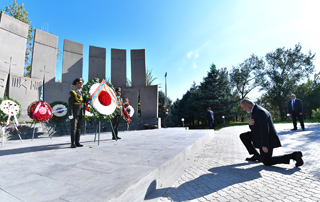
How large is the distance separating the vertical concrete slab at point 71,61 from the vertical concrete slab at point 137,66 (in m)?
4.09

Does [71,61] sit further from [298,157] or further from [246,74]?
[246,74]

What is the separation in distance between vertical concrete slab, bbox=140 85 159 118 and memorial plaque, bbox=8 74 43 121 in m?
7.24

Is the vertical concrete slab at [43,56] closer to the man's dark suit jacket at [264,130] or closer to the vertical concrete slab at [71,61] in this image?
the vertical concrete slab at [71,61]

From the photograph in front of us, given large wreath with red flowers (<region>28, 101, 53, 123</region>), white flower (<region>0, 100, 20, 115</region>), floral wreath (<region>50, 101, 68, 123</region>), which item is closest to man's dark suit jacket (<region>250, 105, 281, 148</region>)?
large wreath with red flowers (<region>28, 101, 53, 123</region>)

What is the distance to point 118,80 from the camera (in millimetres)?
13656

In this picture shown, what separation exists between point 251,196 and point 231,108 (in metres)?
23.6

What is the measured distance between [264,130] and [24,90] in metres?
11.8

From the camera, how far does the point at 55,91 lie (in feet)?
35.1

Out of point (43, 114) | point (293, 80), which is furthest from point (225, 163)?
point (293, 80)

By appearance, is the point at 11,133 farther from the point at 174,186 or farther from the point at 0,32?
the point at 174,186

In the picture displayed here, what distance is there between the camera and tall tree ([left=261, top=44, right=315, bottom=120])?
108 feet

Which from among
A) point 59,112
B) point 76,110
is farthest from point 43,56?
point 76,110

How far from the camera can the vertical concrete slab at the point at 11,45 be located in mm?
8781

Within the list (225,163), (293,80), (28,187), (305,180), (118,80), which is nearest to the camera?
(28,187)
